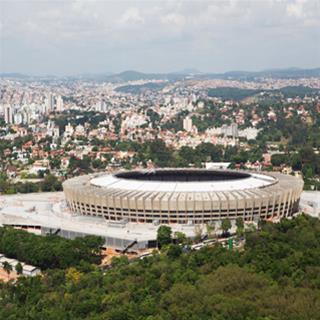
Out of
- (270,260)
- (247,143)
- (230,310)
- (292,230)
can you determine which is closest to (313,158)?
(247,143)

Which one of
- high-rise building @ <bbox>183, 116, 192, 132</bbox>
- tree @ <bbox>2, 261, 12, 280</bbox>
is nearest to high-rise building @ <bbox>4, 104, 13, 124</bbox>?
high-rise building @ <bbox>183, 116, 192, 132</bbox>

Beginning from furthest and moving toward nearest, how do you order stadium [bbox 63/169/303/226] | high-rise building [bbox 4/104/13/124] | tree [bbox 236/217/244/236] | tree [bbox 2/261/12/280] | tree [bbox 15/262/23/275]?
high-rise building [bbox 4/104/13/124], stadium [bbox 63/169/303/226], tree [bbox 236/217/244/236], tree [bbox 2/261/12/280], tree [bbox 15/262/23/275]

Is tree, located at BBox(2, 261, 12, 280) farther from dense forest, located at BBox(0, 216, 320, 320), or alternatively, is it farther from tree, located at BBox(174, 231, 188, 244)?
tree, located at BBox(174, 231, 188, 244)

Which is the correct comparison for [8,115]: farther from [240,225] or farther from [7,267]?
[7,267]

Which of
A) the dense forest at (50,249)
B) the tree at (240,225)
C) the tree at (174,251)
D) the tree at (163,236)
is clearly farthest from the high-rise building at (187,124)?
the tree at (174,251)

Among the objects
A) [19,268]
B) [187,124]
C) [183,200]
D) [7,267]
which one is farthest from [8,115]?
[19,268]

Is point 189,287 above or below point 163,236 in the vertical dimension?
above

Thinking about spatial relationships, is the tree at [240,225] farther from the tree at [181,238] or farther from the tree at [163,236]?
the tree at [163,236]
